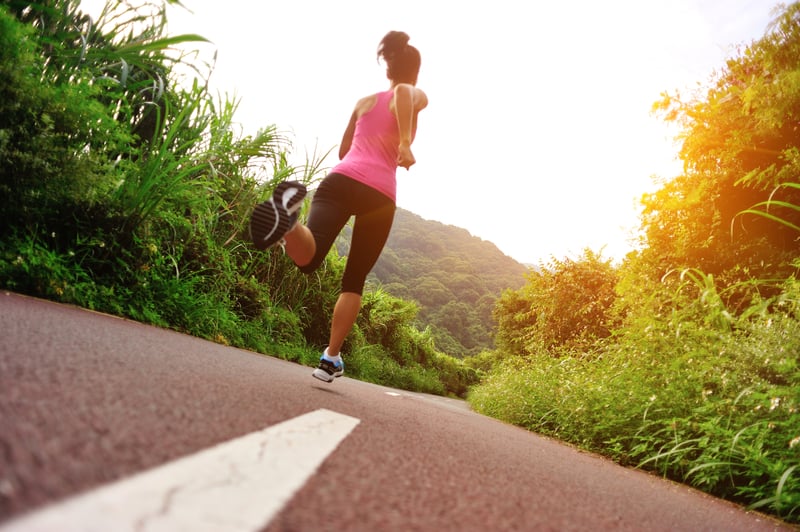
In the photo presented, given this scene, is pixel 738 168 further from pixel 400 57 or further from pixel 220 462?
pixel 220 462

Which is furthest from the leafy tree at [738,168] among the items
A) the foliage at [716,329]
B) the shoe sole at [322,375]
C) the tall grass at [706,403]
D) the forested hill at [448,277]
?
the forested hill at [448,277]

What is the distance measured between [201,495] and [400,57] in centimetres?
324

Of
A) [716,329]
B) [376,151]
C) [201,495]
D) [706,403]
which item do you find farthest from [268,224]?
[716,329]

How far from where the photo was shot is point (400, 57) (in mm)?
3408

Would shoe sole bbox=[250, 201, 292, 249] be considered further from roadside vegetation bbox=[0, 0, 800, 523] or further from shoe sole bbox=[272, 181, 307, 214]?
roadside vegetation bbox=[0, 0, 800, 523]

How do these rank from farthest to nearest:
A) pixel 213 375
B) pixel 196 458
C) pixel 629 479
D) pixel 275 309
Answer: pixel 275 309
pixel 629 479
pixel 213 375
pixel 196 458

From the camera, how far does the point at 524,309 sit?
2639cm

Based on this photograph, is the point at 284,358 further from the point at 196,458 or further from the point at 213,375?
the point at 196,458

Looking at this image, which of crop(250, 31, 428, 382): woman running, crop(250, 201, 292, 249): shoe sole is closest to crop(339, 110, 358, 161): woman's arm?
crop(250, 31, 428, 382): woman running

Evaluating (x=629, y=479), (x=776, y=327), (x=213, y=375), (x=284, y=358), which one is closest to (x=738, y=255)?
(x=776, y=327)

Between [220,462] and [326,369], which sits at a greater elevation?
[220,462]

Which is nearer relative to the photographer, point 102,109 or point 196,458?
point 196,458

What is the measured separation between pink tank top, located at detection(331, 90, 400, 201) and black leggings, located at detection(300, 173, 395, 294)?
6 cm

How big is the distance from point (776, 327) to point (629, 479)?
179 centimetres
